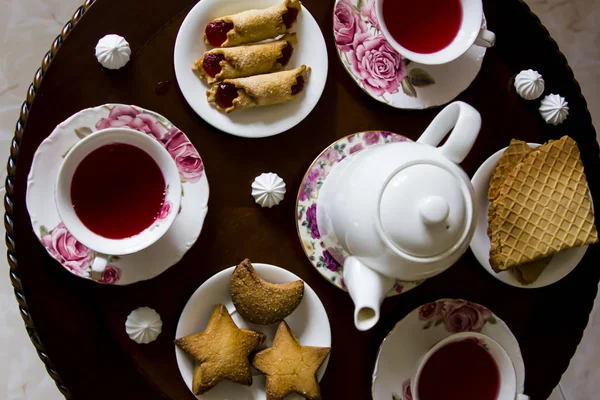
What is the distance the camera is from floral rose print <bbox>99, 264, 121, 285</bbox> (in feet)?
4.17

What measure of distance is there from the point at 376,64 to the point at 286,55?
0.21 metres

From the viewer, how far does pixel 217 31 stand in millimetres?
1351

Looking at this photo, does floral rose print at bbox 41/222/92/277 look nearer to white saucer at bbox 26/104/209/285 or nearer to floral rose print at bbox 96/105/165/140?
white saucer at bbox 26/104/209/285

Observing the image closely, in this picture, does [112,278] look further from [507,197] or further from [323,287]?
[507,197]

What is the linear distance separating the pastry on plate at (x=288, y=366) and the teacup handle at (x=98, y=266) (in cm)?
37

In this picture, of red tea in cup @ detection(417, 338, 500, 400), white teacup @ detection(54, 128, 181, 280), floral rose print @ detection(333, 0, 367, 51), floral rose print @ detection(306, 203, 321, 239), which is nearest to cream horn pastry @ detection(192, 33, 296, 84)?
floral rose print @ detection(333, 0, 367, 51)

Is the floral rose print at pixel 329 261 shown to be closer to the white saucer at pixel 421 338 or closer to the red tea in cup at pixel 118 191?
the white saucer at pixel 421 338

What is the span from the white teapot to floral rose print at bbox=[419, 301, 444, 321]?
0.29 meters

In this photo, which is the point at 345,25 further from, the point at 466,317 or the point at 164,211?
the point at 466,317

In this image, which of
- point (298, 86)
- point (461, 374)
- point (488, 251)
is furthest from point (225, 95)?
point (461, 374)

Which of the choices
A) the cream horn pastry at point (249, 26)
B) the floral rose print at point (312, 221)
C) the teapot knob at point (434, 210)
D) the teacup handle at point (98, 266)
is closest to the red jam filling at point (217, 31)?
the cream horn pastry at point (249, 26)

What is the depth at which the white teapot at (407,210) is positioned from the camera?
41.1 inches

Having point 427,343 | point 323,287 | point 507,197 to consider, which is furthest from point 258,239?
point 507,197

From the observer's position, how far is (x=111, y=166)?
124cm
